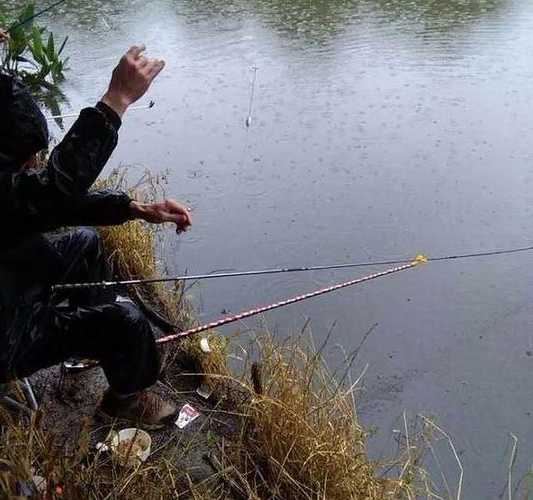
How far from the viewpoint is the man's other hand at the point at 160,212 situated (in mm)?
1637

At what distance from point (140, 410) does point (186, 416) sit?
184 millimetres

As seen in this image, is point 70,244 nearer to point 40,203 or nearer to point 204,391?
point 40,203

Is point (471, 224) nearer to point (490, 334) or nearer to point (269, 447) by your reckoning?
point (490, 334)

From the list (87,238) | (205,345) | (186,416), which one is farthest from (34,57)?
(186,416)

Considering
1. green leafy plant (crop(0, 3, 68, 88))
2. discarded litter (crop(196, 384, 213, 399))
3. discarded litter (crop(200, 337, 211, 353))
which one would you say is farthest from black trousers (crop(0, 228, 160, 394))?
green leafy plant (crop(0, 3, 68, 88))

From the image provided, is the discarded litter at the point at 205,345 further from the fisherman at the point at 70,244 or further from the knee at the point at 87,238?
→ the knee at the point at 87,238

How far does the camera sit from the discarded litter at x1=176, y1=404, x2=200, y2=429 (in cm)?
198

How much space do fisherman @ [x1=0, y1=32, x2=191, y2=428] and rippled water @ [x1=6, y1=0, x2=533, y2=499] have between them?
95 cm

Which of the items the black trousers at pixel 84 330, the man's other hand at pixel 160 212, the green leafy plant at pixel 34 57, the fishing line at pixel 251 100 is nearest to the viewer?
the black trousers at pixel 84 330

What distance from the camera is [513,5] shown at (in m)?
7.46

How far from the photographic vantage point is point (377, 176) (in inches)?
155

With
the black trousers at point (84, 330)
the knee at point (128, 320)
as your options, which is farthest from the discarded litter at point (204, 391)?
the knee at point (128, 320)

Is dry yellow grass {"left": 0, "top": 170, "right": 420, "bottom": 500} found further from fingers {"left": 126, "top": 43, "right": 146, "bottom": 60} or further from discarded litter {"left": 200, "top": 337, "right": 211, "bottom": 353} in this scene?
fingers {"left": 126, "top": 43, "right": 146, "bottom": 60}

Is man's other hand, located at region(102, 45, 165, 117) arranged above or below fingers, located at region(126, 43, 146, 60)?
below
